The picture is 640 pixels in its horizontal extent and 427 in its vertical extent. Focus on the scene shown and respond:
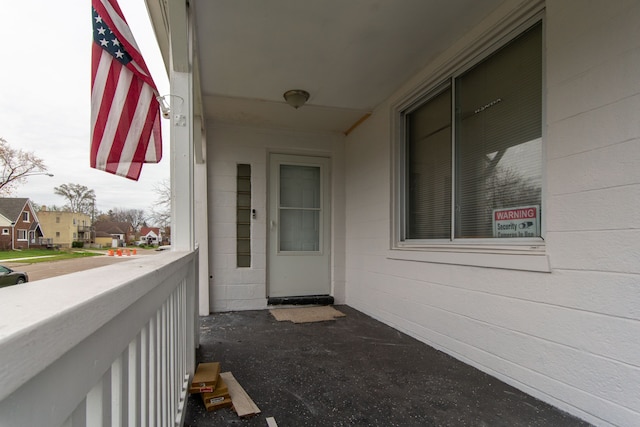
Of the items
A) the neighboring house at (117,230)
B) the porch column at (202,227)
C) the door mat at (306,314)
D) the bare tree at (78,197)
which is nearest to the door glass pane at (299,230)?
the door mat at (306,314)

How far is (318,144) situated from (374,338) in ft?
8.47

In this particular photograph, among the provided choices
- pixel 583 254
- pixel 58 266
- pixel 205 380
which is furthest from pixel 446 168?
pixel 58 266

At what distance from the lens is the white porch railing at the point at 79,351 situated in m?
0.27

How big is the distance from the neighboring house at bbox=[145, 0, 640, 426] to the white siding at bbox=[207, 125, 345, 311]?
2 centimetres

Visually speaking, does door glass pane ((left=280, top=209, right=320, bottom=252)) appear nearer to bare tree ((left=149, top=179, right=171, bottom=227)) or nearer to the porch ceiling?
the porch ceiling

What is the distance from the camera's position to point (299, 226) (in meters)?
4.48

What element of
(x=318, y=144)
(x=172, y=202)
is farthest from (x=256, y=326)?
(x=318, y=144)

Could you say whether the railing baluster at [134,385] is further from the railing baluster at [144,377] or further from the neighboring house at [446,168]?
the neighboring house at [446,168]

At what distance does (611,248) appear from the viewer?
60.0 inches

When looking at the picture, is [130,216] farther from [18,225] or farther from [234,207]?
[234,207]

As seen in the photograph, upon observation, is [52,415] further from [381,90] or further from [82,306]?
[381,90]

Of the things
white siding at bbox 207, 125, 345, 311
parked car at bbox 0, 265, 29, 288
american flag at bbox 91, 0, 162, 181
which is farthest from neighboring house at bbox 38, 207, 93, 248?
white siding at bbox 207, 125, 345, 311

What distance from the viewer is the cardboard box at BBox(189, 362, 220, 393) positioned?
188 cm

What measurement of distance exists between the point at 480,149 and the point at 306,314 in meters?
2.51
